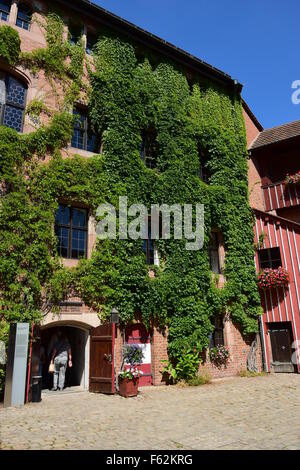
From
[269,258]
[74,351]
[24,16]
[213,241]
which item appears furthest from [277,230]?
[24,16]

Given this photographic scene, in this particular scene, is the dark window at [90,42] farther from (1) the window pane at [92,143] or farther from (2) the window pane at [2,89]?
(2) the window pane at [2,89]

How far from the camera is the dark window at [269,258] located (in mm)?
16109

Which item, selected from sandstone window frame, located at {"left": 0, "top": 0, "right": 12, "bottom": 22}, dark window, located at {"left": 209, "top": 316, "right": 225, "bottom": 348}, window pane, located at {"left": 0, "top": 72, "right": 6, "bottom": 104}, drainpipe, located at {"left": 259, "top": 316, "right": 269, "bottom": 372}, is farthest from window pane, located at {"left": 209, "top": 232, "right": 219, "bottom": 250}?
sandstone window frame, located at {"left": 0, "top": 0, "right": 12, "bottom": 22}

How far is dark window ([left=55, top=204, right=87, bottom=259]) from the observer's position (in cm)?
1177

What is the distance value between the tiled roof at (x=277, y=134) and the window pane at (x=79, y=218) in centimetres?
1081

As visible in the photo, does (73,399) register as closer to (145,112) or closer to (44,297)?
(44,297)

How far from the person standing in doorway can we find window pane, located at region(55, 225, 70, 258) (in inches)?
112

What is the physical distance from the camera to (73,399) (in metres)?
9.78

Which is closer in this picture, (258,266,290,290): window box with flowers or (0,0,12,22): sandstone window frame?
(0,0,12,22): sandstone window frame

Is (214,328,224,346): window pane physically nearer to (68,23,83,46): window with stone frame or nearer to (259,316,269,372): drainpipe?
(259,316,269,372): drainpipe

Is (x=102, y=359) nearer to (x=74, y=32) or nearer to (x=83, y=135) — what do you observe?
(x=83, y=135)

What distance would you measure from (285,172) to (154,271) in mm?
9904

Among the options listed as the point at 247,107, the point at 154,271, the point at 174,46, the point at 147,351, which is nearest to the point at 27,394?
the point at 147,351

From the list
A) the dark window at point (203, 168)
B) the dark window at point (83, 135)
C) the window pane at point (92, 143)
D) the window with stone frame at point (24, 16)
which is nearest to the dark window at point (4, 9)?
the window with stone frame at point (24, 16)
